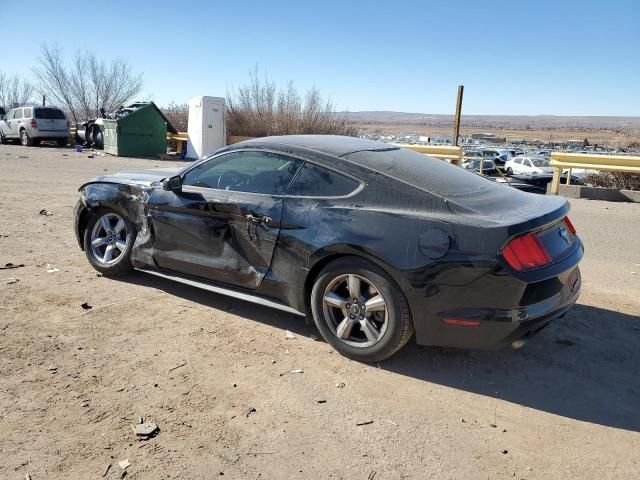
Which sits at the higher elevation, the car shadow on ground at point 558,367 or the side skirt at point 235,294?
the side skirt at point 235,294

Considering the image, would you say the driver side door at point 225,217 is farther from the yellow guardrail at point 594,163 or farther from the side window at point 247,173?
the yellow guardrail at point 594,163

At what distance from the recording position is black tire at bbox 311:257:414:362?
3506 mm

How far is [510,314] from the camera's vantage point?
128 inches

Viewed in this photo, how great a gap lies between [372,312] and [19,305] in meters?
3.11

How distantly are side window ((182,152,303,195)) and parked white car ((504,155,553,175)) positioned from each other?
1215 inches

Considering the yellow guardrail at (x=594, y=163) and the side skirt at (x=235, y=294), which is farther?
the yellow guardrail at (x=594, y=163)

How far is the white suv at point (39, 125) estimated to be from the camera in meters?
25.4

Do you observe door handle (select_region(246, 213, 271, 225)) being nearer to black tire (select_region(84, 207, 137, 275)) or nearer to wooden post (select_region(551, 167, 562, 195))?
black tire (select_region(84, 207, 137, 275))

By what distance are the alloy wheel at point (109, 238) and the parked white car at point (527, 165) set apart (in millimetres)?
30855

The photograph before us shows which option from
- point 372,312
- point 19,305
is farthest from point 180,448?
point 19,305

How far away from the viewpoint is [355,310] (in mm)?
3707

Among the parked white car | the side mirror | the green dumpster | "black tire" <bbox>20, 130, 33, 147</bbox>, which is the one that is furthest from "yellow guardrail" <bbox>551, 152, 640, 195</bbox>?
"black tire" <bbox>20, 130, 33, 147</bbox>

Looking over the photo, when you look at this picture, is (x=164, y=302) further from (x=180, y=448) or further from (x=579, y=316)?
(x=579, y=316)

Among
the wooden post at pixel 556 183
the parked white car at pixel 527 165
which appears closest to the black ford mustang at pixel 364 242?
the wooden post at pixel 556 183
